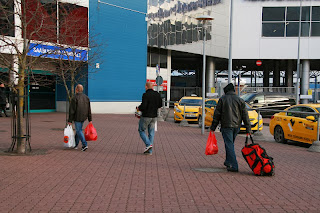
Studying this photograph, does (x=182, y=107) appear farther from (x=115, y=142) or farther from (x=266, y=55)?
(x=266, y=55)

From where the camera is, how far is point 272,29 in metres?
37.6

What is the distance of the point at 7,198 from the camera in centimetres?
498

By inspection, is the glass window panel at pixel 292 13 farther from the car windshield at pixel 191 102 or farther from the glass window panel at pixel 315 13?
the car windshield at pixel 191 102

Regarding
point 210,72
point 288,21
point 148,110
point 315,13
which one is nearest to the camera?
point 148,110

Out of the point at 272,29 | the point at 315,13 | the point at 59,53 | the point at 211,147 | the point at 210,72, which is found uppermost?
the point at 315,13

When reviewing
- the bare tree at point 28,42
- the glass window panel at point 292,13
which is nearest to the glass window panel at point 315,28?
the glass window panel at point 292,13

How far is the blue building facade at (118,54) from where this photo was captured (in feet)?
80.5

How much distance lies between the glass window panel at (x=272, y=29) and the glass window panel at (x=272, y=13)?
2.06ft

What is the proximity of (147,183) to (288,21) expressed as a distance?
35.7 m

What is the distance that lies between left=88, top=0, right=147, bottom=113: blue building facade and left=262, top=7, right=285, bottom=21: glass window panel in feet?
52.7

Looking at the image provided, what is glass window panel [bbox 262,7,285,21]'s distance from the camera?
37.4 metres

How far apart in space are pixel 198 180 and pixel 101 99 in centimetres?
1942

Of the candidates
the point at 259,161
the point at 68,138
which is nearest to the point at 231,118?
the point at 259,161

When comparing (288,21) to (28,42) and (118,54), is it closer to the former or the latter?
(118,54)
